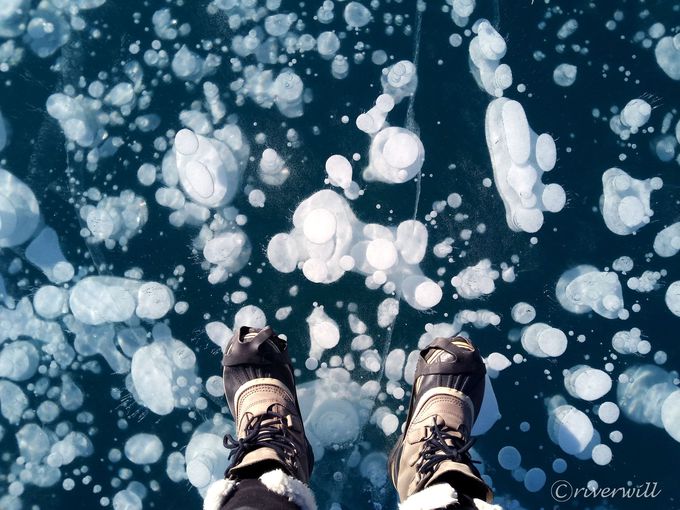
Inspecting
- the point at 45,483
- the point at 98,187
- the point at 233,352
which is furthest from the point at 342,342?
the point at 45,483

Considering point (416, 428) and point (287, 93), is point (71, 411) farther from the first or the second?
point (287, 93)

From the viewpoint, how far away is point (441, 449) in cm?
147

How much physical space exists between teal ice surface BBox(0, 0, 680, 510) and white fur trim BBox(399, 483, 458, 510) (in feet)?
1.22

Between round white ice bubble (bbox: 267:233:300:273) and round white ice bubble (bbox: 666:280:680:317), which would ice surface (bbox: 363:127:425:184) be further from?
round white ice bubble (bbox: 666:280:680:317)

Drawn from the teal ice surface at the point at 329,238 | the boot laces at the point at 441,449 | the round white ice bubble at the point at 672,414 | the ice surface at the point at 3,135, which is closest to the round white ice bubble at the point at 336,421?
the teal ice surface at the point at 329,238

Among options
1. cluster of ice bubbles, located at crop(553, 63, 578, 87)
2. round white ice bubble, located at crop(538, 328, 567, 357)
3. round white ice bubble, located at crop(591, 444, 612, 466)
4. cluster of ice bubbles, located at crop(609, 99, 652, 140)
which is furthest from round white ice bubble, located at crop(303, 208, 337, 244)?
round white ice bubble, located at crop(591, 444, 612, 466)

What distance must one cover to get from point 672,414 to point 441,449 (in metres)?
0.80

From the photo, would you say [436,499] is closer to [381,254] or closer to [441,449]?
[441,449]

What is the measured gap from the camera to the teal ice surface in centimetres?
168

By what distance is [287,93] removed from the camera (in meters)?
1.71

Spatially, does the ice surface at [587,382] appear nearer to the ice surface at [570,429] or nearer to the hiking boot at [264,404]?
the ice surface at [570,429]

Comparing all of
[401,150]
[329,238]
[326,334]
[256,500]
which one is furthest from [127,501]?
[401,150]

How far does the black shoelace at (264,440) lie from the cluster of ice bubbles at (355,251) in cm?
45

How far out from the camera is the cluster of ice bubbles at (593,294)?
1.69 meters
